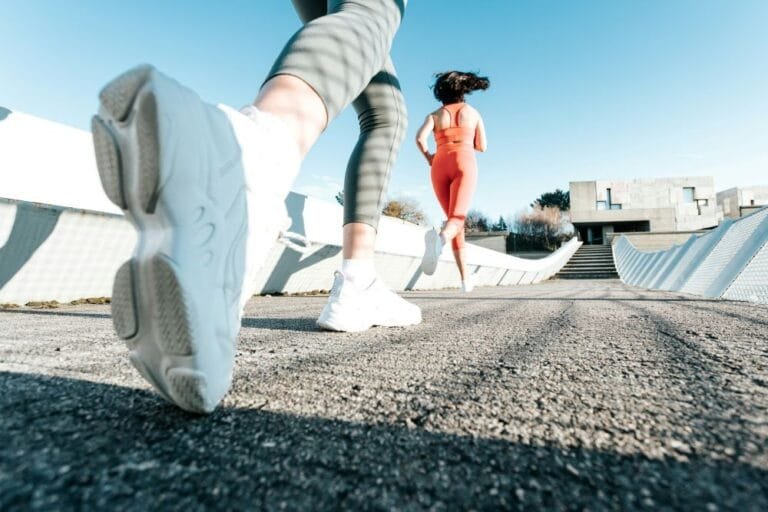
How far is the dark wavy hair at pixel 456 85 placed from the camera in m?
3.28

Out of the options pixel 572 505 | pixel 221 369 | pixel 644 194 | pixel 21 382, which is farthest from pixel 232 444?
pixel 644 194

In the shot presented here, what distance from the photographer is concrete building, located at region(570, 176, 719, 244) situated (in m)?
27.4

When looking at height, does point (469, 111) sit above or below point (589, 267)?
above

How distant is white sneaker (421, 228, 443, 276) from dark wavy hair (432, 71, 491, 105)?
1243mm

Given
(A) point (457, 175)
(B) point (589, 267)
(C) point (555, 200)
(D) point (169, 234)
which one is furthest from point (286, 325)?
(C) point (555, 200)

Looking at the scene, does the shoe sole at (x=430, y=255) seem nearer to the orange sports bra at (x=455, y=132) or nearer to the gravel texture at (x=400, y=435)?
the orange sports bra at (x=455, y=132)

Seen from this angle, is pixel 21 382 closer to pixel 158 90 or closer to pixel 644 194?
pixel 158 90

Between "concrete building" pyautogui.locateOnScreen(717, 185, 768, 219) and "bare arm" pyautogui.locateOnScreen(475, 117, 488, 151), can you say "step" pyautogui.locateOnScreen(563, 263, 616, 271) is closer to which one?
"bare arm" pyautogui.locateOnScreen(475, 117, 488, 151)

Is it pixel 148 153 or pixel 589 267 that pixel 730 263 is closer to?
pixel 148 153

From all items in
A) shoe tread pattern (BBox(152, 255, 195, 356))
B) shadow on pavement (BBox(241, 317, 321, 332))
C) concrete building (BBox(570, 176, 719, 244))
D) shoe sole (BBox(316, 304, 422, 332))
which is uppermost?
concrete building (BBox(570, 176, 719, 244))

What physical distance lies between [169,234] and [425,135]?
10.6 feet

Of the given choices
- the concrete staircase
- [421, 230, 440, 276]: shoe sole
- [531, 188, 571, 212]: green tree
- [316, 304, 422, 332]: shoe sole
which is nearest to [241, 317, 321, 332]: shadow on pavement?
[316, 304, 422, 332]: shoe sole

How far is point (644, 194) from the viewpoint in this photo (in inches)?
1102

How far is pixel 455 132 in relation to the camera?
322 centimetres
